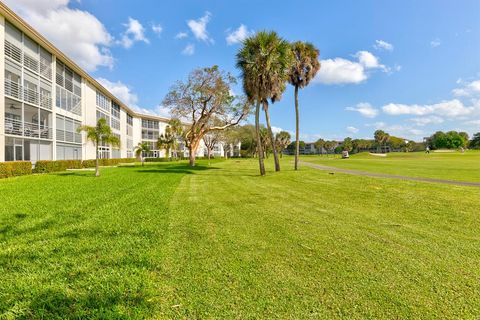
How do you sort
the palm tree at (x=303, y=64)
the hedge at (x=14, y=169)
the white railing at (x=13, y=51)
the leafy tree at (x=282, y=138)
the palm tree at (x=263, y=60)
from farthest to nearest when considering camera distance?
the leafy tree at (x=282, y=138) < the palm tree at (x=303, y=64) < the white railing at (x=13, y=51) < the palm tree at (x=263, y=60) < the hedge at (x=14, y=169)

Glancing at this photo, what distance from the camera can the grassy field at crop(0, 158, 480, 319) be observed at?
291 centimetres

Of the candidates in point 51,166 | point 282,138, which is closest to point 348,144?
point 282,138

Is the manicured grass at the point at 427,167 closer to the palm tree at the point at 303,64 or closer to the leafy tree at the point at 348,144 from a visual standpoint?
the palm tree at the point at 303,64

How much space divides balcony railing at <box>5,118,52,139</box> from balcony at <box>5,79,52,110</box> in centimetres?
203

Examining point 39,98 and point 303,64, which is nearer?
point 303,64

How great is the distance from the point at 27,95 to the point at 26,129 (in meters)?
3.08

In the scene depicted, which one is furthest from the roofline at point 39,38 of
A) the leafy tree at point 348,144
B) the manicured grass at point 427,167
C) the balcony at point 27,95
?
the leafy tree at point 348,144

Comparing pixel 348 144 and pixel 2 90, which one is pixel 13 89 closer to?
pixel 2 90

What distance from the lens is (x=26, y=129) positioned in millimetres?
22734

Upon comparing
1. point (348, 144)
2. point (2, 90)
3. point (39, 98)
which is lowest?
point (348, 144)

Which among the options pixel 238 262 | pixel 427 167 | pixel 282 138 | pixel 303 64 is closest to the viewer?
pixel 238 262

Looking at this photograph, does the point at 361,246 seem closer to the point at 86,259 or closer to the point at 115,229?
the point at 86,259

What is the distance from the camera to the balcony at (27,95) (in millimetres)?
20594

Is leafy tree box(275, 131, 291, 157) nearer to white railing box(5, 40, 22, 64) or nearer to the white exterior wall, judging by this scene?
white railing box(5, 40, 22, 64)
